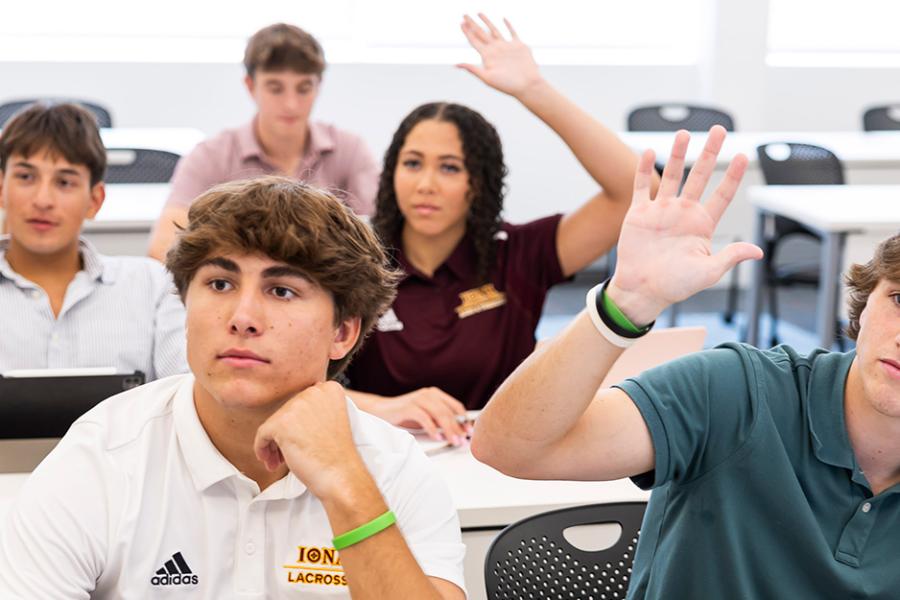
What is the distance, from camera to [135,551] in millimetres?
1391

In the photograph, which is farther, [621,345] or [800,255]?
[800,255]

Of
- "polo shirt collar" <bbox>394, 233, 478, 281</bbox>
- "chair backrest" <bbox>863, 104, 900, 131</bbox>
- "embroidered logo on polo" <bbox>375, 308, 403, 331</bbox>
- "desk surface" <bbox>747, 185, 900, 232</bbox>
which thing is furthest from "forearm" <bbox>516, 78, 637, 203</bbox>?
"chair backrest" <bbox>863, 104, 900, 131</bbox>

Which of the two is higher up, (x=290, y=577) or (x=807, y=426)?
(x=807, y=426)

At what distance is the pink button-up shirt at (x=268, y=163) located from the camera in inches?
140

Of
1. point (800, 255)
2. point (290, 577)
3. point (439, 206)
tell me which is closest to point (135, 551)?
point (290, 577)

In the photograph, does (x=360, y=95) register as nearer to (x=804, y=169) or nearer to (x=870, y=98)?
(x=804, y=169)

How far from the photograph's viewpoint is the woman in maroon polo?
261cm

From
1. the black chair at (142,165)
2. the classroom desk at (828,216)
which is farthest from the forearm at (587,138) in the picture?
the black chair at (142,165)

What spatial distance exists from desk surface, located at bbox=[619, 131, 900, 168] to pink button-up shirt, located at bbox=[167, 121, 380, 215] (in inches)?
62.1

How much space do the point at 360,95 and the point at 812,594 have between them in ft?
17.0

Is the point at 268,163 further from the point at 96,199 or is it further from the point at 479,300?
the point at 479,300

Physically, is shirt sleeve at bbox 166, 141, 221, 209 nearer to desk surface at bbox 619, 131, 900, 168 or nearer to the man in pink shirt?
the man in pink shirt

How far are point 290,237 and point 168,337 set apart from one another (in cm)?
112

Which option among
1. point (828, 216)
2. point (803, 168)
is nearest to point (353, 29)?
point (803, 168)
